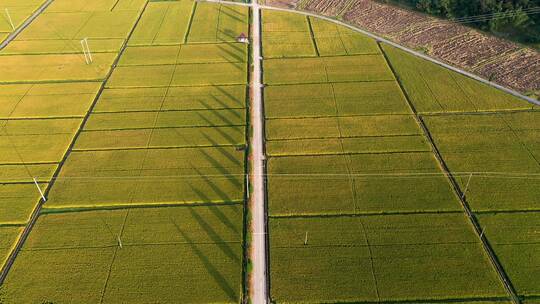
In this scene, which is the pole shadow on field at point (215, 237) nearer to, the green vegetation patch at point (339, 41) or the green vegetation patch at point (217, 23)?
the green vegetation patch at point (339, 41)

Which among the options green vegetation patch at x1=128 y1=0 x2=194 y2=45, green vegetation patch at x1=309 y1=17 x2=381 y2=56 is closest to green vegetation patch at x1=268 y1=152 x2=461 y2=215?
green vegetation patch at x1=309 y1=17 x2=381 y2=56

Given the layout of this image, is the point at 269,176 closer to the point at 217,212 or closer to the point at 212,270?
the point at 217,212

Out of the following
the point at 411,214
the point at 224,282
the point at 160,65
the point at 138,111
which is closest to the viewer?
the point at 224,282

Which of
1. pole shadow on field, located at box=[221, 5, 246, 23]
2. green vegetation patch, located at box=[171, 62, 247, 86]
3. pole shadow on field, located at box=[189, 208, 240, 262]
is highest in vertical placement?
pole shadow on field, located at box=[221, 5, 246, 23]

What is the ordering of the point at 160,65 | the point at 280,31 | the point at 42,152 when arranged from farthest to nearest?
the point at 280,31 → the point at 160,65 → the point at 42,152

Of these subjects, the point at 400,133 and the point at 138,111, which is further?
the point at 138,111

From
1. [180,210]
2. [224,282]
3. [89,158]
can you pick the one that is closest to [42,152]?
[89,158]

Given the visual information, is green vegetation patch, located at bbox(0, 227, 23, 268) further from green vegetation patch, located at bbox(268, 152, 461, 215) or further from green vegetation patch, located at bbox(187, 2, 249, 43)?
green vegetation patch, located at bbox(187, 2, 249, 43)

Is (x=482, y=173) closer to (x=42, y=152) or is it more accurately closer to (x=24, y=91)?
(x=42, y=152)
